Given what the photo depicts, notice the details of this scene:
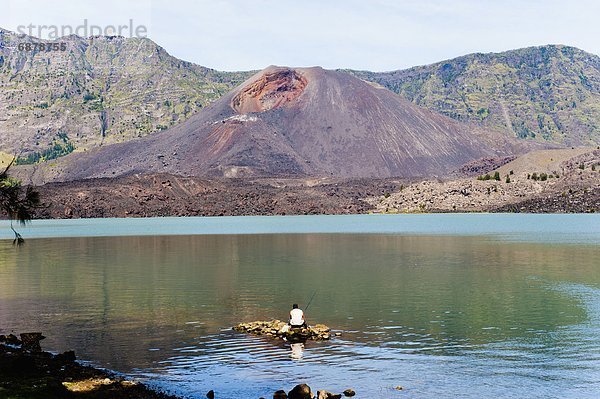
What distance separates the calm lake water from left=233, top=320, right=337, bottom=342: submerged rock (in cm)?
92

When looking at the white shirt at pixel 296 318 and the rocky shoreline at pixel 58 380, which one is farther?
the white shirt at pixel 296 318

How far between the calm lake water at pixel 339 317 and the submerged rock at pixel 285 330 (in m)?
0.92

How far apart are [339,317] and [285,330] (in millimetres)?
7387

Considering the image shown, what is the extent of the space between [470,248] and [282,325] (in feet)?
207

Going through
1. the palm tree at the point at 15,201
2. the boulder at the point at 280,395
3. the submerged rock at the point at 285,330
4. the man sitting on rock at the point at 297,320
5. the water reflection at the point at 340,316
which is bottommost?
the water reflection at the point at 340,316

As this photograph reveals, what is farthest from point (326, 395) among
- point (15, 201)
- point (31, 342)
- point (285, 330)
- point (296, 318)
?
point (31, 342)

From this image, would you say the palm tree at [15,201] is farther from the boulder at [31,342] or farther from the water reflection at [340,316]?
the water reflection at [340,316]

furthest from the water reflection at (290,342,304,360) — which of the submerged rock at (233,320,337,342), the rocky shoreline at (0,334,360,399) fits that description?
the rocky shoreline at (0,334,360,399)

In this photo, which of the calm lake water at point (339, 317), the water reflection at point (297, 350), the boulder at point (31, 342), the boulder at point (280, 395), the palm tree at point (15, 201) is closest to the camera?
the boulder at point (280, 395)

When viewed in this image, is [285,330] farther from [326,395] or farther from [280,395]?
[326,395]

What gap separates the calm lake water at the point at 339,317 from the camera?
28625 millimetres

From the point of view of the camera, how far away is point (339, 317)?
43.0 meters

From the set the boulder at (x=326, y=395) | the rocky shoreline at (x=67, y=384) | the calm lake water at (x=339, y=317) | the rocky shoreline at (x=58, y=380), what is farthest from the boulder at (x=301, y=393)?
the rocky shoreline at (x=58, y=380)

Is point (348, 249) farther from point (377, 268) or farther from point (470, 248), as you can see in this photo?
point (377, 268)
